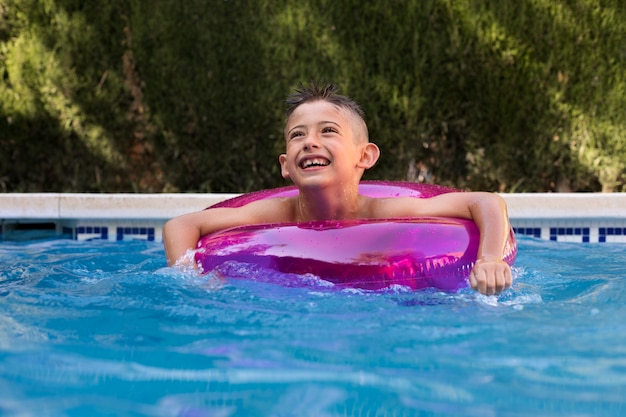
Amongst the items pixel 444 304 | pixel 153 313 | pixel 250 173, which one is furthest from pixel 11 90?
pixel 444 304

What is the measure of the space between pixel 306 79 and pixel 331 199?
12.1ft

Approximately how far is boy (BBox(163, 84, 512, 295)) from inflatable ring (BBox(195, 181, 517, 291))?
119 mm

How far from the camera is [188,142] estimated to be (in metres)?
7.03

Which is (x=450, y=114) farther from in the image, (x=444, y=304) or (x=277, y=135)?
(x=444, y=304)

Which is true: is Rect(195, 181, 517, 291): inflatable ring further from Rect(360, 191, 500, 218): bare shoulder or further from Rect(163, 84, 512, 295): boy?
Rect(360, 191, 500, 218): bare shoulder

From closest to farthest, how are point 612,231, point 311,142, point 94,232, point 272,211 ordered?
point 311,142
point 272,211
point 612,231
point 94,232

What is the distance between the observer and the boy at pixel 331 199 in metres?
3.07

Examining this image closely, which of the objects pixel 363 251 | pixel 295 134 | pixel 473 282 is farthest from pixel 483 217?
pixel 295 134

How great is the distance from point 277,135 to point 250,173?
1.39 feet

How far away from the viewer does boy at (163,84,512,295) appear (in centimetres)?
307

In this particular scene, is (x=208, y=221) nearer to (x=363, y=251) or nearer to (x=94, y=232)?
(x=363, y=251)

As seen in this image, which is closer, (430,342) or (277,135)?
(430,342)

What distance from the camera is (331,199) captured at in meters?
3.27

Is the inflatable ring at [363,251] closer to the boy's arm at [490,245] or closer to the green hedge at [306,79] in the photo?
the boy's arm at [490,245]
